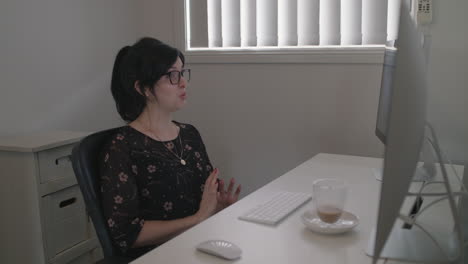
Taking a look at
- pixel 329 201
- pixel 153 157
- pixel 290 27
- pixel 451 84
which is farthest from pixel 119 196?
pixel 290 27

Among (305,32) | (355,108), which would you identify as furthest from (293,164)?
(305,32)

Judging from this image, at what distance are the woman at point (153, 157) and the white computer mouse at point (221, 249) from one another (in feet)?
1.20

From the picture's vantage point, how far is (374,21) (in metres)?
2.32

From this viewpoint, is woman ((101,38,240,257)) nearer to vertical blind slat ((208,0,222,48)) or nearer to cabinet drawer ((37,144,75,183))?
cabinet drawer ((37,144,75,183))

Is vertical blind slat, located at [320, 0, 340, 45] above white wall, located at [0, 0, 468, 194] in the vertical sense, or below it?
above

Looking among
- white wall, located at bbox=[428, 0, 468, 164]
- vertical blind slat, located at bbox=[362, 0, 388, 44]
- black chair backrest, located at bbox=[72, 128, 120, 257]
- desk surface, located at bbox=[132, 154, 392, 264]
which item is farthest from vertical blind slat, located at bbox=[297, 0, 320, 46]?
black chair backrest, located at bbox=[72, 128, 120, 257]

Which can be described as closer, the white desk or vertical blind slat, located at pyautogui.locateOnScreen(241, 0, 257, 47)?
the white desk

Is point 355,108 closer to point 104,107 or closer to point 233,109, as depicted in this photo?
point 233,109

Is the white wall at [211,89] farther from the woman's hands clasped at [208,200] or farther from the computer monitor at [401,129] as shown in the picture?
the computer monitor at [401,129]

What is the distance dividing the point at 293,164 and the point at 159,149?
1130 millimetres

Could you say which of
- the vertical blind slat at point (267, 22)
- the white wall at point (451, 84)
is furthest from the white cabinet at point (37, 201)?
the white wall at point (451, 84)

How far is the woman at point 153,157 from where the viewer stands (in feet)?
4.72

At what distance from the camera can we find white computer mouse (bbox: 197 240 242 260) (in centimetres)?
107

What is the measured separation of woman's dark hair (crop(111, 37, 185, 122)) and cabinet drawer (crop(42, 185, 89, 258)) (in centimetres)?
67
